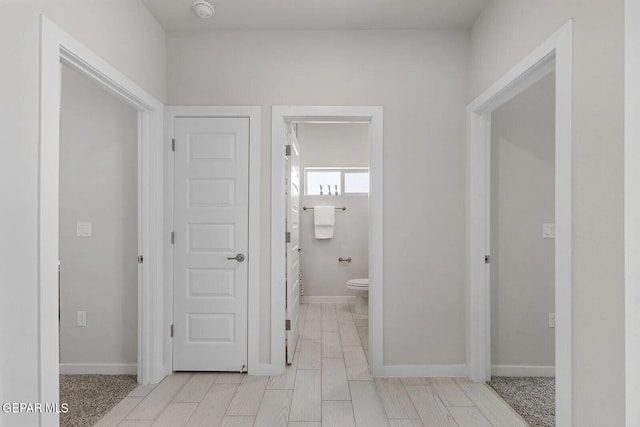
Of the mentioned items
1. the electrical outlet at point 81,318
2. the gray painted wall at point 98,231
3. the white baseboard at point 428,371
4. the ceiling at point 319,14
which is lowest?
the white baseboard at point 428,371

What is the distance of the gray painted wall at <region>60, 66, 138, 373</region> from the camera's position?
2.89 meters

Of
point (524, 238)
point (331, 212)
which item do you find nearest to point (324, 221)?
point (331, 212)

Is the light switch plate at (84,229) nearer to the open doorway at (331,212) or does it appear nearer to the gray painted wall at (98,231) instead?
the gray painted wall at (98,231)

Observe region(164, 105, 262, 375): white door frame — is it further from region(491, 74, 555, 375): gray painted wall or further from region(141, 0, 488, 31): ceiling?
region(491, 74, 555, 375): gray painted wall

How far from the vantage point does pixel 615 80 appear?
142 cm

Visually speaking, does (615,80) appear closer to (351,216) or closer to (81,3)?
(81,3)

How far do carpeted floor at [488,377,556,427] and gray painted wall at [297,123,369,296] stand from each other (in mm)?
2731

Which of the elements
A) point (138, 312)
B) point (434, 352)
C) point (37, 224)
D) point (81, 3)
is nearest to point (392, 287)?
point (434, 352)

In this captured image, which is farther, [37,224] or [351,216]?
[351,216]

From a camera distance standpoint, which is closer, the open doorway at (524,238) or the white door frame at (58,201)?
the white door frame at (58,201)

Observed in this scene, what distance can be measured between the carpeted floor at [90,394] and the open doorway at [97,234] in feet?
Result: 0.29

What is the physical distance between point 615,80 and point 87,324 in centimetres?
351

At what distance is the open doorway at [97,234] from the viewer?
9.49ft
